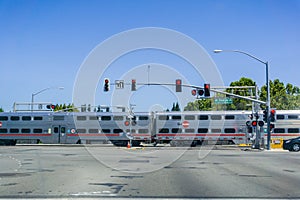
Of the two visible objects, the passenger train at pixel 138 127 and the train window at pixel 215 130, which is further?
the train window at pixel 215 130

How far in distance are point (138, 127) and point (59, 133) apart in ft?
32.5

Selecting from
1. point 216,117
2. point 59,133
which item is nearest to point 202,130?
point 216,117

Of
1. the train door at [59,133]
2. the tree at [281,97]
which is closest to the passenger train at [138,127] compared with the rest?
the train door at [59,133]

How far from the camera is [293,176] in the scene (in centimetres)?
1388

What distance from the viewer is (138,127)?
4425cm

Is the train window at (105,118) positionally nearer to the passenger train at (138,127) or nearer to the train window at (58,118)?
the passenger train at (138,127)

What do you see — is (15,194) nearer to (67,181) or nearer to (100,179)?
(67,181)

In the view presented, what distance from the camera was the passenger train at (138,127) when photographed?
143 feet

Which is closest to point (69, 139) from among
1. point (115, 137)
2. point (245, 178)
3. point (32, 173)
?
point (115, 137)

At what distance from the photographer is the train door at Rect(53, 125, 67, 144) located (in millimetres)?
44969

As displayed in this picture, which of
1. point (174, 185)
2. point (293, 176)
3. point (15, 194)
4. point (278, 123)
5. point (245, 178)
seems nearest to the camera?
point (15, 194)

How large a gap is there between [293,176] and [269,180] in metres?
1.94

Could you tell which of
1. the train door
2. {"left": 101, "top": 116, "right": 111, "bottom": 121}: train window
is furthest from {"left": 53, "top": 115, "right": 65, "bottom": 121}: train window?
{"left": 101, "top": 116, "right": 111, "bottom": 121}: train window

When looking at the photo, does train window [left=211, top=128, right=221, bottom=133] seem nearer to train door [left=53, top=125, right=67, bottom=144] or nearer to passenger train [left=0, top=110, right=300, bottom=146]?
passenger train [left=0, top=110, right=300, bottom=146]
